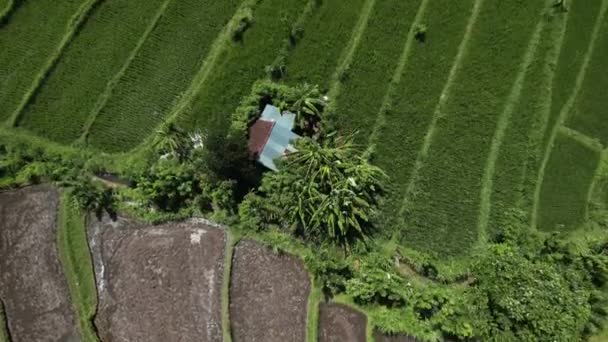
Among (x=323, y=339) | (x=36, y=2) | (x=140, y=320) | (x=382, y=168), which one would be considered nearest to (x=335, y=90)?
(x=382, y=168)

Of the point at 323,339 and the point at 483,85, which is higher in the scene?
the point at 483,85

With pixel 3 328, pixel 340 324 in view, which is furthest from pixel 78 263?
pixel 340 324

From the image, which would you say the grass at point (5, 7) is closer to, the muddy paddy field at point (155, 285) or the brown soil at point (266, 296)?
the muddy paddy field at point (155, 285)

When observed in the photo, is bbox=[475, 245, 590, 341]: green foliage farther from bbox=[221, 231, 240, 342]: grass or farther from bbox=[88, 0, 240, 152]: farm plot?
bbox=[88, 0, 240, 152]: farm plot

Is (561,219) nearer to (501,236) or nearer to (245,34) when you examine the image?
(501,236)

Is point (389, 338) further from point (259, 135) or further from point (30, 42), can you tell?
point (30, 42)
